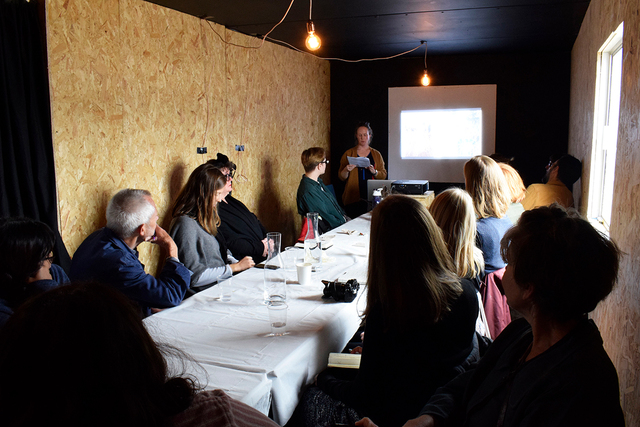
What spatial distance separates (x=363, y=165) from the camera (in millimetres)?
6199

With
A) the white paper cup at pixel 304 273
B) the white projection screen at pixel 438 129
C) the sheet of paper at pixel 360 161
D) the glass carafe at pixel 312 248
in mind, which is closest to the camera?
the white paper cup at pixel 304 273

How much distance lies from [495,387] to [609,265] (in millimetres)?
398

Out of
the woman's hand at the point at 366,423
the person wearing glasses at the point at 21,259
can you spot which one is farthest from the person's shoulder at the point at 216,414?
the person wearing glasses at the point at 21,259

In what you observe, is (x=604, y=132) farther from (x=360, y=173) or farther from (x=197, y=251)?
(x=360, y=173)

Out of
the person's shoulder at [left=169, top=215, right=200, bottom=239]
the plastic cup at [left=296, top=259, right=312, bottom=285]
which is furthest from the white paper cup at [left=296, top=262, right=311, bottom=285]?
the person's shoulder at [left=169, top=215, right=200, bottom=239]

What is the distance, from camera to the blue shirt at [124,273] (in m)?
2.02

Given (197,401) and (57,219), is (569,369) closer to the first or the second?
(197,401)

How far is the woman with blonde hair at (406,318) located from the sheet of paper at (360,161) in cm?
460

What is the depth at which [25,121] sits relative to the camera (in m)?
2.83

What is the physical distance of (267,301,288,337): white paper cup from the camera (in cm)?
173

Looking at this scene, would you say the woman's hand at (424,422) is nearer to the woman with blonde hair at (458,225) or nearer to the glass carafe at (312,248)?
the woman with blonde hair at (458,225)

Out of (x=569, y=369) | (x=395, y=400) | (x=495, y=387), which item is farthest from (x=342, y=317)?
(x=569, y=369)

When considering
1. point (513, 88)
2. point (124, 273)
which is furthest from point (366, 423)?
point (513, 88)

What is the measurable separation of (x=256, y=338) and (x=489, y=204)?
161cm
